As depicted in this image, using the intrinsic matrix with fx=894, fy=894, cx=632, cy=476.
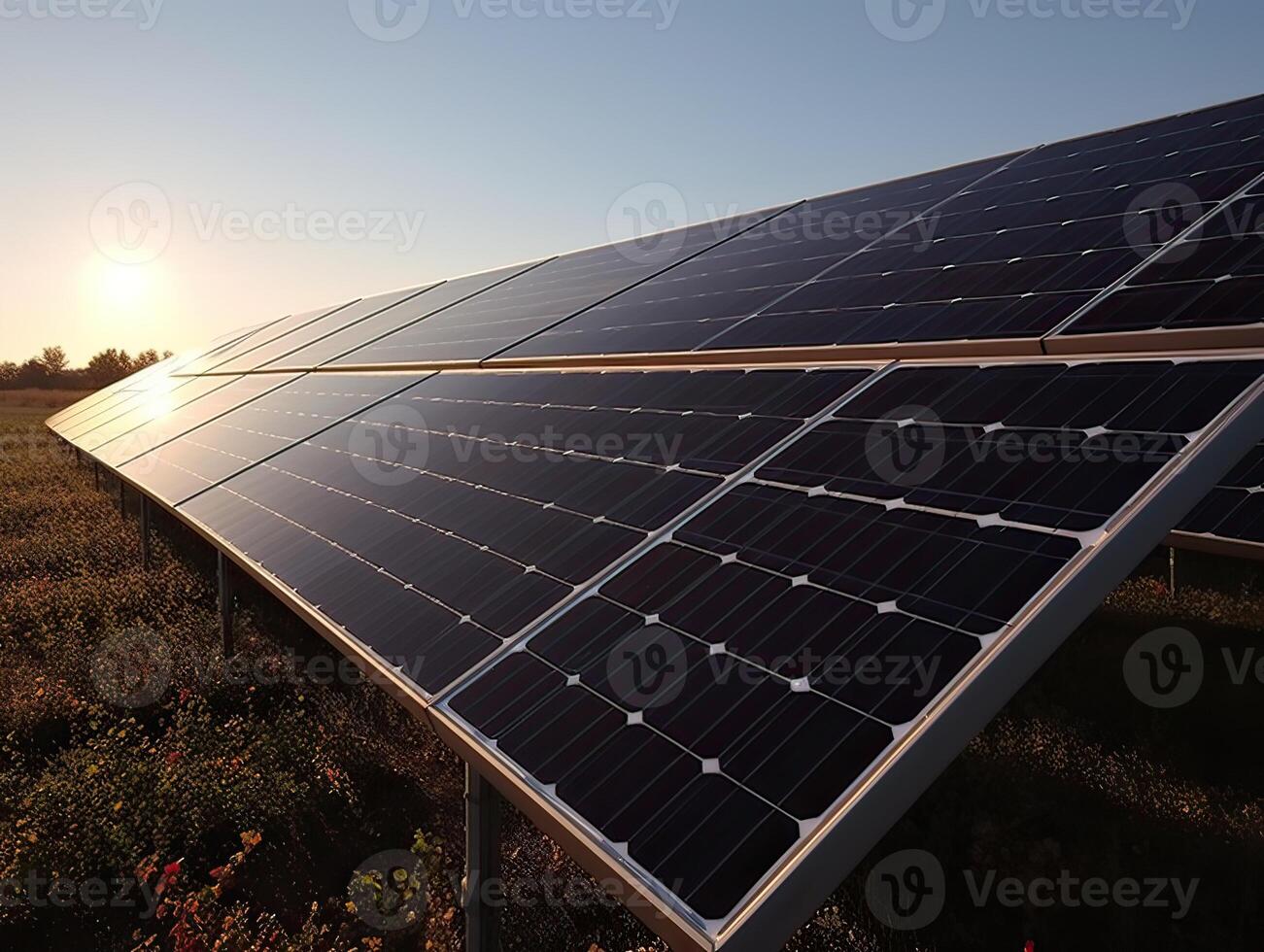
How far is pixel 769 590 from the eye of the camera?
18.0 ft

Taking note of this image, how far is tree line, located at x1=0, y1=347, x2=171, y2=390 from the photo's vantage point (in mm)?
110812

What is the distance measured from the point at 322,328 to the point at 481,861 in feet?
87.0

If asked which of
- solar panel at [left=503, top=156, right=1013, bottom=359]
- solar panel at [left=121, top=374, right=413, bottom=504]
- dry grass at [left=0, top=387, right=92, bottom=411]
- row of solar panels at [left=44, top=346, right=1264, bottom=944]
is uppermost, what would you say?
solar panel at [left=503, top=156, right=1013, bottom=359]

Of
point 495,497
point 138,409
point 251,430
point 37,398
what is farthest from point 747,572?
point 37,398

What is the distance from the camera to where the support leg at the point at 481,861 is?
6.11m

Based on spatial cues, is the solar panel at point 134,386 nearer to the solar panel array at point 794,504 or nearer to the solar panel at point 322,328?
the solar panel at point 322,328

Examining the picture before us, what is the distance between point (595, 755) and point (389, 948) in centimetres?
465

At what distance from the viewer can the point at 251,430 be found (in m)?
17.3

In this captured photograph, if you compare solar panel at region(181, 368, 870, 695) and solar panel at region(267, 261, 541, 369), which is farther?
solar panel at region(267, 261, 541, 369)

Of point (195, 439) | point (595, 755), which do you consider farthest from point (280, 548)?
point (195, 439)

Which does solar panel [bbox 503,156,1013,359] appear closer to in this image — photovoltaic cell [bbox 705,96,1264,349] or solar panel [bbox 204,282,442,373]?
photovoltaic cell [bbox 705,96,1264,349]

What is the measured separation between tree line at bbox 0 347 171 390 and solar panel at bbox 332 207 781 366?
104625 mm

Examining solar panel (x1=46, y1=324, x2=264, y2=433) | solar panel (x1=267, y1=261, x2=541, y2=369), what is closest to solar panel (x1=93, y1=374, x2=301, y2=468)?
solar panel (x1=267, y1=261, x2=541, y2=369)

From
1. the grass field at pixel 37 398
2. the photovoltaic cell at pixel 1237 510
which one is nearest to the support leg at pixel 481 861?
the photovoltaic cell at pixel 1237 510
